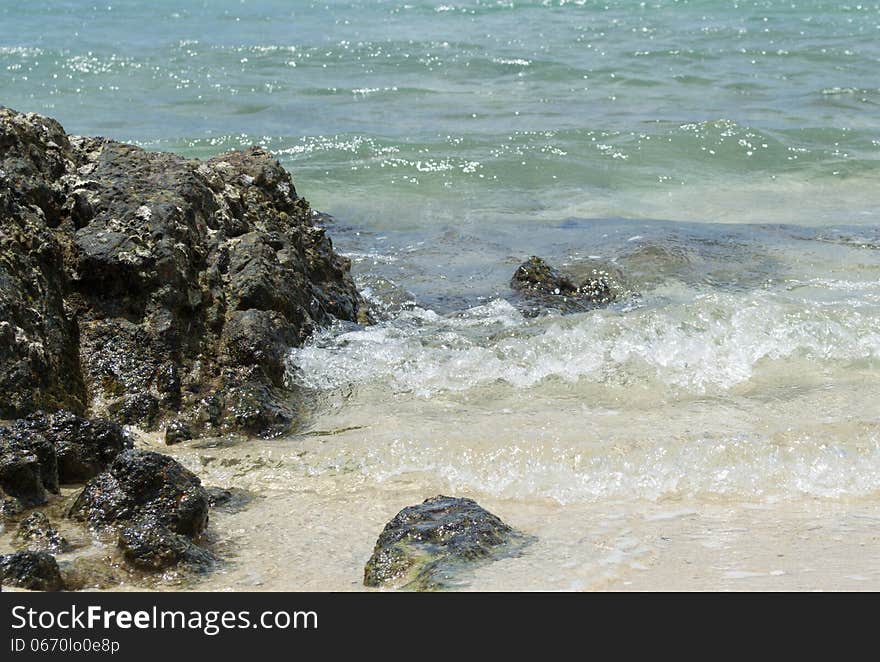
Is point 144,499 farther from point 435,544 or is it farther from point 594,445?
point 594,445

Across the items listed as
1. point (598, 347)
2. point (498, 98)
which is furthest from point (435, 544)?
point (498, 98)

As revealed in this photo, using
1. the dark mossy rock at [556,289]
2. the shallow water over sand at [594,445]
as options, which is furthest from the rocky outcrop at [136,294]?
the dark mossy rock at [556,289]

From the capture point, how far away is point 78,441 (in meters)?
4.46

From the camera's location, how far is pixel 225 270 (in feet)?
20.2

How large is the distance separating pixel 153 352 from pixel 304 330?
105 cm

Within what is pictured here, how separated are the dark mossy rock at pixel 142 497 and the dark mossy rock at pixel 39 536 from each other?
5.7 inches

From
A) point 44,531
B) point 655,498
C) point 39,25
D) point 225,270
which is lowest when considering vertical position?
point 655,498

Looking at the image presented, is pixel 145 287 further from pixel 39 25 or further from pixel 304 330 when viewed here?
pixel 39 25

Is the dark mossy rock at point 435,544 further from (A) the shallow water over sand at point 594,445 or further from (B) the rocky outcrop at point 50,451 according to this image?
(B) the rocky outcrop at point 50,451

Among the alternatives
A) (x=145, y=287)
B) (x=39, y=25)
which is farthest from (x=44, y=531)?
(x=39, y=25)

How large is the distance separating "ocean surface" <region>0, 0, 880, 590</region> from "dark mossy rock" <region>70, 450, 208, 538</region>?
0.21 metres

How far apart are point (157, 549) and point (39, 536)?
44cm

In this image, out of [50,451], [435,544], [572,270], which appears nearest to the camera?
[435,544]

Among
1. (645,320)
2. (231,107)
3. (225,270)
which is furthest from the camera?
(231,107)
